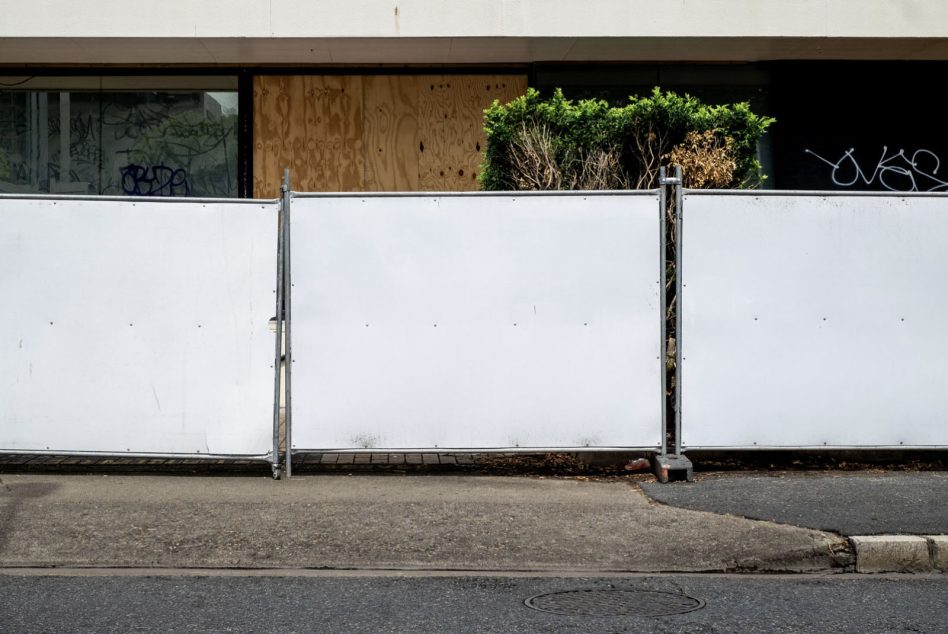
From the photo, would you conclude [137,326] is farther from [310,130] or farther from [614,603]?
[310,130]

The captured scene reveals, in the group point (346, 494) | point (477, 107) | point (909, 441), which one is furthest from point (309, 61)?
point (909, 441)

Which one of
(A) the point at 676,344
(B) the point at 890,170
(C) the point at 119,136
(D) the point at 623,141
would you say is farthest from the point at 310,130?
(A) the point at 676,344

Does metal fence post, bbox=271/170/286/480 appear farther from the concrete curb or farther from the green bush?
the concrete curb

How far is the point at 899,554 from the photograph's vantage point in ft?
19.2

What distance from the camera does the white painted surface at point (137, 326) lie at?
7363 mm

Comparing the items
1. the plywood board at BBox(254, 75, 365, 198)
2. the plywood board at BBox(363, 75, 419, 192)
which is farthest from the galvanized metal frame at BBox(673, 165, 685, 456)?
the plywood board at BBox(254, 75, 365, 198)

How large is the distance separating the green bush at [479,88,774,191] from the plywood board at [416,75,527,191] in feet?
15.2

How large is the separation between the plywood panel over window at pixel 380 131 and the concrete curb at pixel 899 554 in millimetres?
8677

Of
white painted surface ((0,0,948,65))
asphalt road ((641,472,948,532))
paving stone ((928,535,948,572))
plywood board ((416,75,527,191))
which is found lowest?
paving stone ((928,535,948,572))

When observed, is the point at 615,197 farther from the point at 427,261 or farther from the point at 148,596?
the point at 148,596

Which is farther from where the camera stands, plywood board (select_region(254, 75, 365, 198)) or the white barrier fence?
plywood board (select_region(254, 75, 365, 198))

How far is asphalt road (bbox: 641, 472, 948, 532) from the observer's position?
20.5ft

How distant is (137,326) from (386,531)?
2434mm

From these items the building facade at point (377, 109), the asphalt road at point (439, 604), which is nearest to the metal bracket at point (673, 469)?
the asphalt road at point (439, 604)
